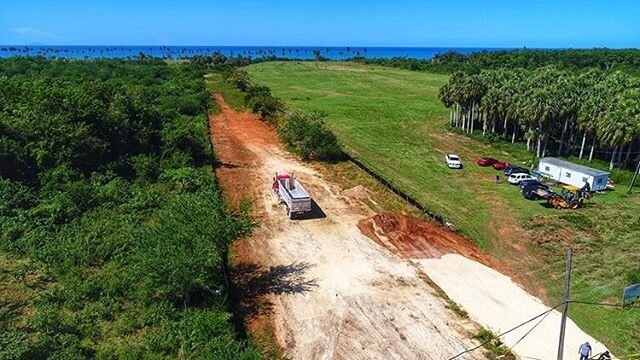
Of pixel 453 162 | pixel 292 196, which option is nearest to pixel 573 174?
pixel 453 162

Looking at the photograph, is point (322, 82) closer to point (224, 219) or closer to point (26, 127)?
point (26, 127)

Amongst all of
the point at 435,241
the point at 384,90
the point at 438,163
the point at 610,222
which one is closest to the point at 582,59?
the point at 384,90

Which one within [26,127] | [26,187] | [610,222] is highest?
[26,127]

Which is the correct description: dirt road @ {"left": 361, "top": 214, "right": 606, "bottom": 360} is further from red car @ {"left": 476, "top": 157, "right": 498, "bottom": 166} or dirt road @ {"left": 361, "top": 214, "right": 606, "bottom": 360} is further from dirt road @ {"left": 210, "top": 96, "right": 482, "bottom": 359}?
red car @ {"left": 476, "top": 157, "right": 498, "bottom": 166}

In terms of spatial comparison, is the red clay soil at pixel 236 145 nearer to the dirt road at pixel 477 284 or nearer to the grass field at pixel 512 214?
the grass field at pixel 512 214

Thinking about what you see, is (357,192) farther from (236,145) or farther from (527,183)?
(236,145)

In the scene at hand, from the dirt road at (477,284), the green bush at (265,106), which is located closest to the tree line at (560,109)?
the dirt road at (477,284)
